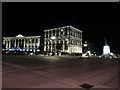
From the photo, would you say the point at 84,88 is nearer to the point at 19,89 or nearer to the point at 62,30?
the point at 19,89

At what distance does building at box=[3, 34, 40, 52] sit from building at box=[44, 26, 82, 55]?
8.89 m

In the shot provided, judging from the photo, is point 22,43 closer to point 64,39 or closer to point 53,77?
point 64,39

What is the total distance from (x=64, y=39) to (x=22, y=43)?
38.5m

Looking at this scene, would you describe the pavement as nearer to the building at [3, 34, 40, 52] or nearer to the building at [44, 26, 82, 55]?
the building at [44, 26, 82, 55]

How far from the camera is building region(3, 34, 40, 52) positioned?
487 ft

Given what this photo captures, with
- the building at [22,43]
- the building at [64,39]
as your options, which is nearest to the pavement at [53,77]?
the building at [64,39]

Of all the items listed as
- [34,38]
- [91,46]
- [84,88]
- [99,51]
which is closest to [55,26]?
[34,38]

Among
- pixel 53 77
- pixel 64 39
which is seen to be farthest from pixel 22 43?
pixel 53 77

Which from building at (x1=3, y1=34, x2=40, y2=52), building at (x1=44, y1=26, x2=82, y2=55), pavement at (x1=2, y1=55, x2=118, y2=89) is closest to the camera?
pavement at (x1=2, y1=55, x2=118, y2=89)

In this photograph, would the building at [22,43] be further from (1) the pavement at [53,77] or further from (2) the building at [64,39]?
(1) the pavement at [53,77]

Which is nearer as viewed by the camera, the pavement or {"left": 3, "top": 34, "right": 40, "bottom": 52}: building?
the pavement

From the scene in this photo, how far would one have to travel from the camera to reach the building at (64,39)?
12797cm

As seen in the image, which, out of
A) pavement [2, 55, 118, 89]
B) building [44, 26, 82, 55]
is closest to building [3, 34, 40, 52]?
building [44, 26, 82, 55]

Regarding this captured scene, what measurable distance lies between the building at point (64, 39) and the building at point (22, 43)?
889cm
